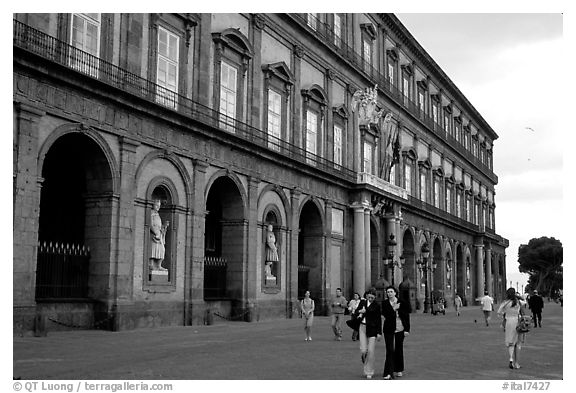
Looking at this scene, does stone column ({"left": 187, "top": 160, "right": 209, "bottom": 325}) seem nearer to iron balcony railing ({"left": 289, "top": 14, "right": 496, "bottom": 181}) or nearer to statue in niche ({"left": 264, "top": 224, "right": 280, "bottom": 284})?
statue in niche ({"left": 264, "top": 224, "right": 280, "bottom": 284})

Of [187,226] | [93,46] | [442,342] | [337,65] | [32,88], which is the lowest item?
[442,342]

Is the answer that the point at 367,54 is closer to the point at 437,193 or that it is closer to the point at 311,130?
the point at 311,130

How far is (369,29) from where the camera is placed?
44.6 metres

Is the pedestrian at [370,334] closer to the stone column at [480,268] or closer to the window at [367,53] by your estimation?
the window at [367,53]

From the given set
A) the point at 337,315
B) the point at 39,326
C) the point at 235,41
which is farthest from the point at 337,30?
the point at 39,326

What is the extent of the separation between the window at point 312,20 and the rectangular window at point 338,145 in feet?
18.4

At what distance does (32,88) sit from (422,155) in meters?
40.3

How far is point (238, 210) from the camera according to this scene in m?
29.1

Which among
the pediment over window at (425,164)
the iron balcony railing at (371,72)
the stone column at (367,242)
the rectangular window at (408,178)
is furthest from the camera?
the pediment over window at (425,164)

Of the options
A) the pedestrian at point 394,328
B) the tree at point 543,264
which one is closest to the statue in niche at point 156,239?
the pedestrian at point 394,328

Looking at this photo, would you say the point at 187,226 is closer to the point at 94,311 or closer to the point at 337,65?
the point at 94,311

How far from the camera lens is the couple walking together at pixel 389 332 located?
12.1 m

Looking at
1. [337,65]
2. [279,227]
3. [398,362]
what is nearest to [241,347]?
[398,362]

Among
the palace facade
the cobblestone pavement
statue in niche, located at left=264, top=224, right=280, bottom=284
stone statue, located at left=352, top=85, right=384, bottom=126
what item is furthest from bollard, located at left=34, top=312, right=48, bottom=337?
stone statue, located at left=352, top=85, right=384, bottom=126
